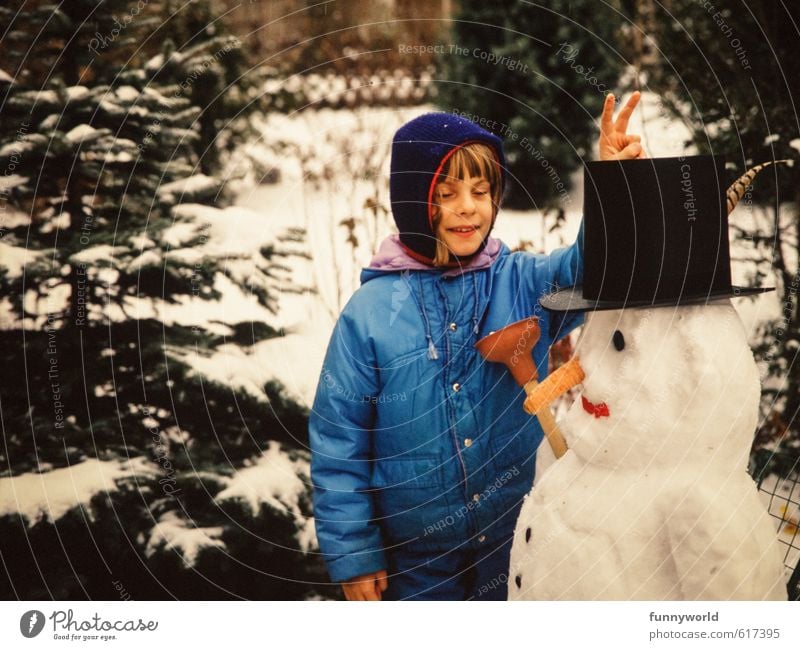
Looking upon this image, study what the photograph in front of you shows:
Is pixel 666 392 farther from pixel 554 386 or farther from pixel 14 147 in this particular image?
pixel 14 147

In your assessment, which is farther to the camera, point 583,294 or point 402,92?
point 402,92

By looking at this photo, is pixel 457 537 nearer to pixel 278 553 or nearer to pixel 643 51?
pixel 278 553

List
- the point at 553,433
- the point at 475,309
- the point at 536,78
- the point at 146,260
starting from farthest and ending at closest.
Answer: the point at 536,78
the point at 146,260
the point at 475,309
the point at 553,433

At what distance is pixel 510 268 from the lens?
1.47 metres

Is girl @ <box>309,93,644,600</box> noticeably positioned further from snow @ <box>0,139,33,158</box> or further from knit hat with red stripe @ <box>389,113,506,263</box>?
snow @ <box>0,139,33,158</box>

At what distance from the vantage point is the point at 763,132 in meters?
1.82

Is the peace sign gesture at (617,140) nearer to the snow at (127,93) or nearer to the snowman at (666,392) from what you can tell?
the snowman at (666,392)

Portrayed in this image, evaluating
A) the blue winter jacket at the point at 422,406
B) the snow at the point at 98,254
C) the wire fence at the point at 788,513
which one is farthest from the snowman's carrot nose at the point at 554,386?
the snow at the point at 98,254

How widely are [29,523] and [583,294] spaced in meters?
1.15
